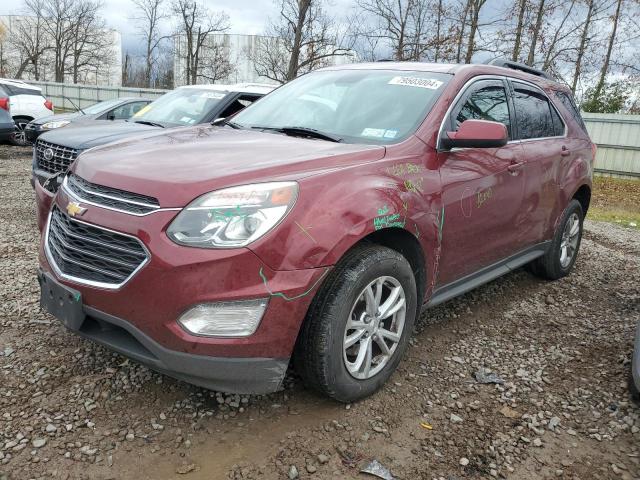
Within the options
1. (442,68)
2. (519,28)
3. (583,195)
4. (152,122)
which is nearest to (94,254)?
(442,68)

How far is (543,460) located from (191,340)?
1.68 m

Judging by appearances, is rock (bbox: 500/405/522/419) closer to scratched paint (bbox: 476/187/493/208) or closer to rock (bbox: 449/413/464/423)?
rock (bbox: 449/413/464/423)

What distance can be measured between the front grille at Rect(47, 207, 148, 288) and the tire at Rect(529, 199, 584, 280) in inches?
144

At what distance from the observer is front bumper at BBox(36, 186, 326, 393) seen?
217cm

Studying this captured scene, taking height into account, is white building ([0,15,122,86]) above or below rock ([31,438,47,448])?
above

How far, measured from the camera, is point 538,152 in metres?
4.09

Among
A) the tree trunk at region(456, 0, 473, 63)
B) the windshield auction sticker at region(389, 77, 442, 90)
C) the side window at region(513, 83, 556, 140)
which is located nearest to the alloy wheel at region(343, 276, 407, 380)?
the windshield auction sticker at region(389, 77, 442, 90)

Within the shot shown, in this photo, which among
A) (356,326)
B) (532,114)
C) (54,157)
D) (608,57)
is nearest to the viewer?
(356,326)

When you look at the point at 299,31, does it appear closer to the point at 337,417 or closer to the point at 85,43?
the point at 337,417

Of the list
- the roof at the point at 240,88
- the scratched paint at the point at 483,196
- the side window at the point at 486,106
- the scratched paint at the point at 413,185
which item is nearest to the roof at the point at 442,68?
the side window at the point at 486,106

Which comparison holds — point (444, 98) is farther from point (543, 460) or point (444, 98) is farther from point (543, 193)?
point (543, 460)

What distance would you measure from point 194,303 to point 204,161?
702 mm

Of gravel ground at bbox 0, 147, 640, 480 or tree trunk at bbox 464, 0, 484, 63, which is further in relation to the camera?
tree trunk at bbox 464, 0, 484, 63

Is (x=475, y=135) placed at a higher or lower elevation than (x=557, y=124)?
lower
